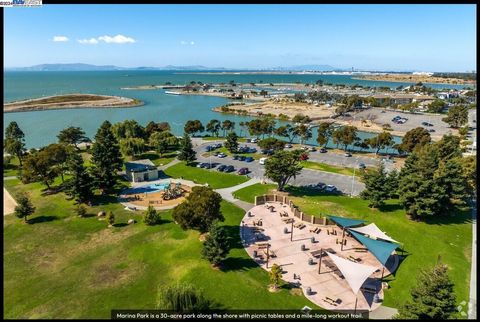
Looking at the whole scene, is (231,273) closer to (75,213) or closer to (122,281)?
(122,281)

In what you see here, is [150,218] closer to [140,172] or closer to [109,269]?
[109,269]

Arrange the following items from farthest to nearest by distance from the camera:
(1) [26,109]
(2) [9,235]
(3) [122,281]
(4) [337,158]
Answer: (1) [26,109]
(4) [337,158]
(2) [9,235]
(3) [122,281]

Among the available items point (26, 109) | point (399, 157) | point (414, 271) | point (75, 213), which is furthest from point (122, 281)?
point (26, 109)

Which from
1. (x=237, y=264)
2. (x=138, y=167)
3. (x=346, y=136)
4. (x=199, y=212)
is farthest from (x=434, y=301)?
(x=346, y=136)

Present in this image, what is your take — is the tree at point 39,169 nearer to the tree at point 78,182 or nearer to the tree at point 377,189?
the tree at point 78,182

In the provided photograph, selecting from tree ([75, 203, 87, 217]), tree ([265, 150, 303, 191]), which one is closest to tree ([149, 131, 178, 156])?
tree ([75, 203, 87, 217])

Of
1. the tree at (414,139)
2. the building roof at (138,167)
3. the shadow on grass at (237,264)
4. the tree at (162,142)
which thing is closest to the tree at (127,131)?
the tree at (162,142)
